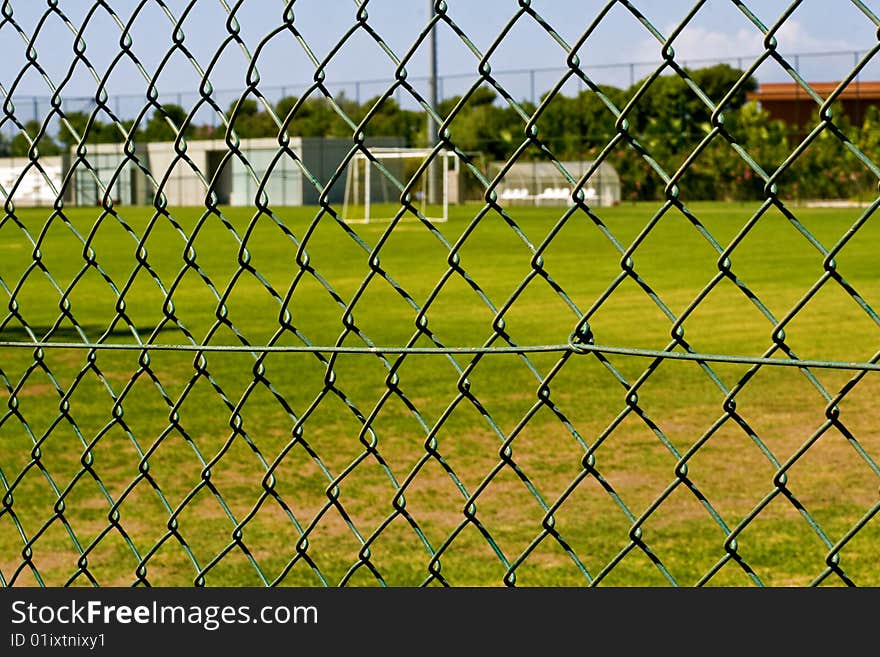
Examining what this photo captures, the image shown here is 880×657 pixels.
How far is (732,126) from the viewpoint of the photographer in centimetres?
3766

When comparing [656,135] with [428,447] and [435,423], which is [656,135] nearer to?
[435,423]

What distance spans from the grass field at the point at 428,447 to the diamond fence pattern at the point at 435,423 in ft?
0.07

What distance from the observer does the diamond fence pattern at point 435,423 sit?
199 centimetres

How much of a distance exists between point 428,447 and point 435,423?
3859 mm

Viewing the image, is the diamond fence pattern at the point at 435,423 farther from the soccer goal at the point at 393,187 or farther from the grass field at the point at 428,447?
the soccer goal at the point at 393,187

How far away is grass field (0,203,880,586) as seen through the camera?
240 cm

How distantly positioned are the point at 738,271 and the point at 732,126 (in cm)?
2195

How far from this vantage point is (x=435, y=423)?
19.8 ft

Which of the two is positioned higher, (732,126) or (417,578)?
(732,126)

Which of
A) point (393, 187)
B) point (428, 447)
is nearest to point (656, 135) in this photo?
point (393, 187)
